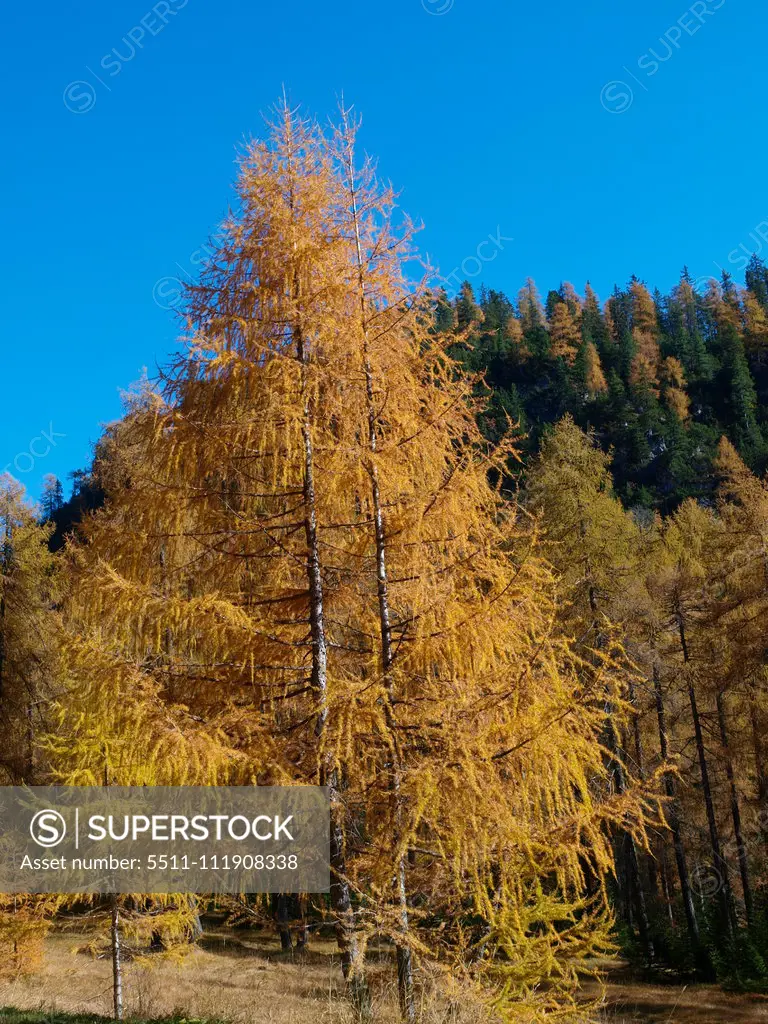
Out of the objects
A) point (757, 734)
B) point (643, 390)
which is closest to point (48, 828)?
point (757, 734)

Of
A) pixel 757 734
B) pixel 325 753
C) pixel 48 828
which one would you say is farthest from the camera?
pixel 757 734

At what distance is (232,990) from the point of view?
1367 cm

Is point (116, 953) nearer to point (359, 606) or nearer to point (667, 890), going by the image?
point (359, 606)

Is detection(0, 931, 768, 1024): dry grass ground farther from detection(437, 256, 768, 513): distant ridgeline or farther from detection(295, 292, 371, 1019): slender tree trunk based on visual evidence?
detection(437, 256, 768, 513): distant ridgeline

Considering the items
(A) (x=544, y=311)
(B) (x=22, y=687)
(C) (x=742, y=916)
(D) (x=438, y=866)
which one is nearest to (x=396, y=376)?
(D) (x=438, y=866)

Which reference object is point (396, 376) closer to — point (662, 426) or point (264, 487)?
point (264, 487)

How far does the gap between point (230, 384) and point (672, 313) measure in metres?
134

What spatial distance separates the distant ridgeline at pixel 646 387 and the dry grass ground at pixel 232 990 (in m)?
57.6

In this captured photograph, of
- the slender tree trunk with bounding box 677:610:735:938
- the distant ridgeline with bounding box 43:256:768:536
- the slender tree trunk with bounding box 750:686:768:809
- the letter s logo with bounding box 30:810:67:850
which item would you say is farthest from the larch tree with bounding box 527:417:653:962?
the distant ridgeline with bounding box 43:256:768:536

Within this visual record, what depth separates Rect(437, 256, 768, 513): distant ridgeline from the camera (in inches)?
3196

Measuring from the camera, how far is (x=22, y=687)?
1922cm

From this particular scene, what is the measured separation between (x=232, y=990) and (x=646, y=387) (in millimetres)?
86799

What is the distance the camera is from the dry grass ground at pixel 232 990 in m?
11.3

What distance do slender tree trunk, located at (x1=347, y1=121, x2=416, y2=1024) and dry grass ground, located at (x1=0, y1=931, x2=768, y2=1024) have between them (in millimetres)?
2248
